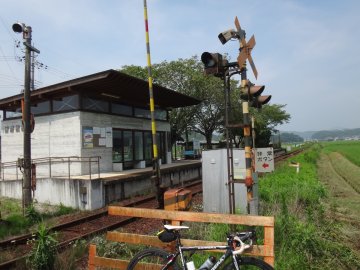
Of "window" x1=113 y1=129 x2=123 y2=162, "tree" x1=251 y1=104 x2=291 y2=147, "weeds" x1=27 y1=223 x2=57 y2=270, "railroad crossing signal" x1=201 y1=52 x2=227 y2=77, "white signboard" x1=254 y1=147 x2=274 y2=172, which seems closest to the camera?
"weeds" x1=27 y1=223 x2=57 y2=270

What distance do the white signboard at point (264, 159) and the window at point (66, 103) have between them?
11.0 metres

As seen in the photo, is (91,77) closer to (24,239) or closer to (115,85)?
(115,85)

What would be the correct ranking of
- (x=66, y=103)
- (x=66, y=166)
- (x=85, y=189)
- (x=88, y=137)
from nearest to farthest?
(x=85, y=189), (x=66, y=166), (x=88, y=137), (x=66, y=103)

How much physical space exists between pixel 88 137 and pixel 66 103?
1.96 meters

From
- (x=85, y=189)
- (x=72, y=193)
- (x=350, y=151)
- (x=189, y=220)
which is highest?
(x=189, y=220)

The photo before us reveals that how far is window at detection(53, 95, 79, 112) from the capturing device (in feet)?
53.3

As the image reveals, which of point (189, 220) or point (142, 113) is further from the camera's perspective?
point (142, 113)

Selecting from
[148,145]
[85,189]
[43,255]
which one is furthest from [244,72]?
[148,145]

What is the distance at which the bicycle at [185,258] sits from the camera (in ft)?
12.3

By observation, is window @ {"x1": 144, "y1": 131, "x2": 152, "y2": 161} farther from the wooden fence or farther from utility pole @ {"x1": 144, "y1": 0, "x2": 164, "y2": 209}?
the wooden fence

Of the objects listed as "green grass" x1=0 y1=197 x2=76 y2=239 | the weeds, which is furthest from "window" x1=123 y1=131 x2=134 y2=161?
the weeds

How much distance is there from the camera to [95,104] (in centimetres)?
1711

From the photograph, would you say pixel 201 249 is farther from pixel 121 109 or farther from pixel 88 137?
pixel 121 109

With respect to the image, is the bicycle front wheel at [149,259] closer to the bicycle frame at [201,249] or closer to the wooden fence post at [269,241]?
the bicycle frame at [201,249]
